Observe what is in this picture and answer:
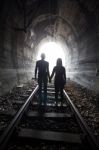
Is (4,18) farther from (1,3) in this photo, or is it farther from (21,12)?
(21,12)

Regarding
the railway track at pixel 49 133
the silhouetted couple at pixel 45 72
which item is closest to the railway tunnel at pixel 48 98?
the railway track at pixel 49 133

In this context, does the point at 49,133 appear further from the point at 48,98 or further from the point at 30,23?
the point at 30,23

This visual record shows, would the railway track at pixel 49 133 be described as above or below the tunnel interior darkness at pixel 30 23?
below

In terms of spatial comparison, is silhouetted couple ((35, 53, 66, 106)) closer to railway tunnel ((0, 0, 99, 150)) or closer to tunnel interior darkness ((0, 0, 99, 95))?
railway tunnel ((0, 0, 99, 150))

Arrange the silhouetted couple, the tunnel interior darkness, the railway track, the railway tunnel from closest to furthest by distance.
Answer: the railway track → the railway tunnel → the silhouetted couple → the tunnel interior darkness

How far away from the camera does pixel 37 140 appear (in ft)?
10.2

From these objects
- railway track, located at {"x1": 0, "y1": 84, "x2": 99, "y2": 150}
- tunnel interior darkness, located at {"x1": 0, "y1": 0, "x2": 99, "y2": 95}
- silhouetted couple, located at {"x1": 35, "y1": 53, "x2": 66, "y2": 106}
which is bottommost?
railway track, located at {"x1": 0, "y1": 84, "x2": 99, "y2": 150}

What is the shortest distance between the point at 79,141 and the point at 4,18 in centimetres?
619

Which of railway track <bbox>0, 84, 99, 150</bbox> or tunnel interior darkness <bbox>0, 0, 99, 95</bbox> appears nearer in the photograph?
railway track <bbox>0, 84, 99, 150</bbox>

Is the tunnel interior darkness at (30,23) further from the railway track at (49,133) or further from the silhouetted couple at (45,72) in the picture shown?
the railway track at (49,133)

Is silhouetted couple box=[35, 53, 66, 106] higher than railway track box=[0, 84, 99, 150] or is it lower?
higher

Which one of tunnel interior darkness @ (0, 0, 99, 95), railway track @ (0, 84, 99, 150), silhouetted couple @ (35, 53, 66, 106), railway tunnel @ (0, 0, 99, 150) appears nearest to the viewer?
railway track @ (0, 84, 99, 150)

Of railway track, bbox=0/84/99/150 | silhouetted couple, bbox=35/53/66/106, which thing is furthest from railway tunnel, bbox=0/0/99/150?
silhouetted couple, bbox=35/53/66/106

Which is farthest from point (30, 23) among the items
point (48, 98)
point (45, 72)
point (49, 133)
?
point (49, 133)
